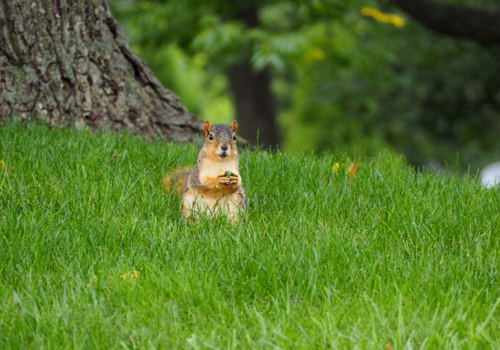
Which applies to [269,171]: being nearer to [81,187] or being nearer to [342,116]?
[81,187]

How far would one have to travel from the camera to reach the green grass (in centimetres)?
198

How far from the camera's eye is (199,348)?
1879 millimetres

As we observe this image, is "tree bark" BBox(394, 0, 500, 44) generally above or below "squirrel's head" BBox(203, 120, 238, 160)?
above

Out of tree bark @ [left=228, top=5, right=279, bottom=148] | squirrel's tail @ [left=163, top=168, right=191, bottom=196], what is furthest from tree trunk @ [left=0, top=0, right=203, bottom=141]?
tree bark @ [left=228, top=5, right=279, bottom=148]

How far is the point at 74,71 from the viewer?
454 centimetres

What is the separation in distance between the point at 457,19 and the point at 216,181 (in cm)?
647

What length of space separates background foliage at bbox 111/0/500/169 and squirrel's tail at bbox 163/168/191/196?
376 centimetres

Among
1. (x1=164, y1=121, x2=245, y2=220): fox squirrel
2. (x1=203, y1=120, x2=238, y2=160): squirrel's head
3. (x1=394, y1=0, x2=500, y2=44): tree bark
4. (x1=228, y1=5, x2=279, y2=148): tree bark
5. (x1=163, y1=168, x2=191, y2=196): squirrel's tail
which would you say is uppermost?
(x1=394, y1=0, x2=500, y2=44): tree bark

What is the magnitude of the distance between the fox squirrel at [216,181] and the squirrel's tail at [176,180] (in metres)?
0.33

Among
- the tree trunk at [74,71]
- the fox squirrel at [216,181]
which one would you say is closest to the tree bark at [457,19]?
the tree trunk at [74,71]

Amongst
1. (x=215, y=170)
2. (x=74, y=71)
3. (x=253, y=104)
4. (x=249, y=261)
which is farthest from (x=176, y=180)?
(x=253, y=104)

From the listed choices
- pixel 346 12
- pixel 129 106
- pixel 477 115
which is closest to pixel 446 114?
pixel 477 115

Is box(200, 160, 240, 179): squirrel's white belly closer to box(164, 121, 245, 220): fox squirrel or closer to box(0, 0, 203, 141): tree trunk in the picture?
box(164, 121, 245, 220): fox squirrel

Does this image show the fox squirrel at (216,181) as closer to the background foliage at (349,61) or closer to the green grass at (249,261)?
the green grass at (249,261)
